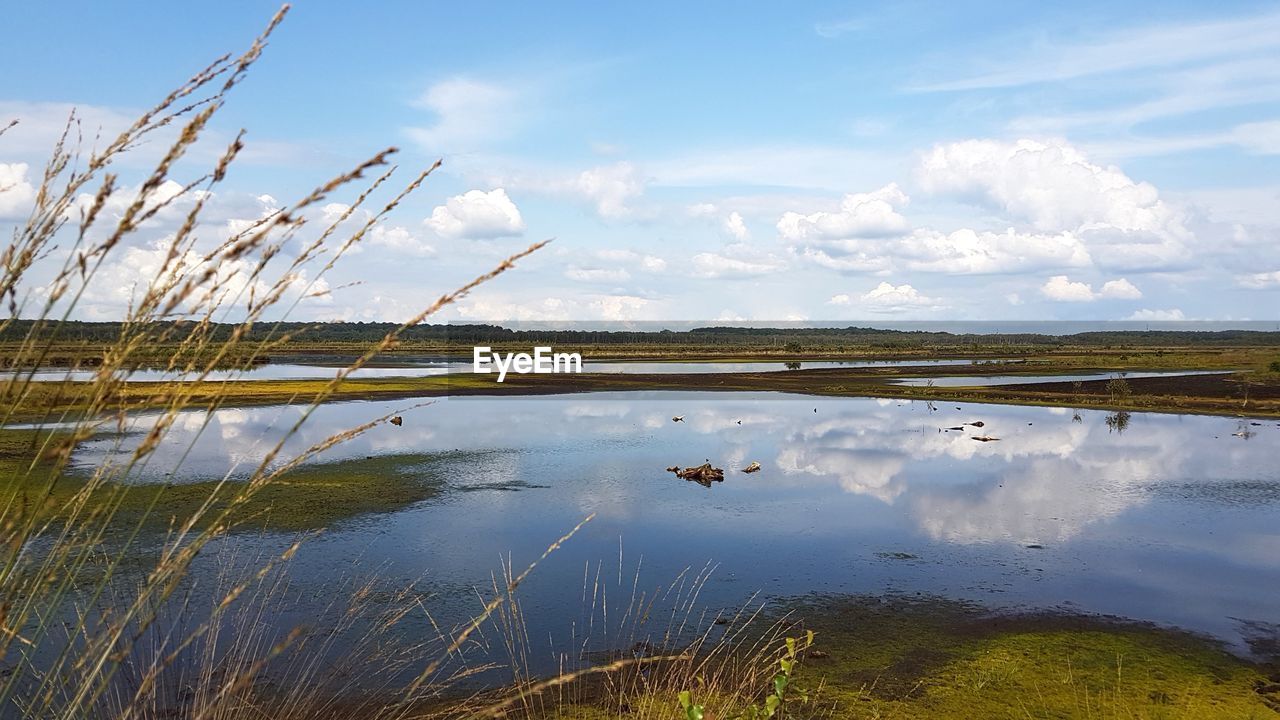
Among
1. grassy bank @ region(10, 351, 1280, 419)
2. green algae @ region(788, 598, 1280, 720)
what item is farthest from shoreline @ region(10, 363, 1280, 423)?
green algae @ region(788, 598, 1280, 720)

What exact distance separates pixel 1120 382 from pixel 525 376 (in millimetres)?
48128

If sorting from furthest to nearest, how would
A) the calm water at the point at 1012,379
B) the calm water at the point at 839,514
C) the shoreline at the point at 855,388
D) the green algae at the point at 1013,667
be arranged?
the calm water at the point at 1012,379 < the shoreline at the point at 855,388 < the calm water at the point at 839,514 < the green algae at the point at 1013,667

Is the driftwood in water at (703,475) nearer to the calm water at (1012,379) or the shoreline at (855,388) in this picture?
the shoreline at (855,388)

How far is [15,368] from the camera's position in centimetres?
239

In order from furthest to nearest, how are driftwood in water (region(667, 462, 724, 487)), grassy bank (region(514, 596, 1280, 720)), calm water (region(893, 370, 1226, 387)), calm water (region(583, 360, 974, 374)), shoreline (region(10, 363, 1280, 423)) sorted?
calm water (region(583, 360, 974, 374)) → calm water (region(893, 370, 1226, 387)) → shoreline (region(10, 363, 1280, 423)) → driftwood in water (region(667, 462, 724, 487)) → grassy bank (region(514, 596, 1280, 720))

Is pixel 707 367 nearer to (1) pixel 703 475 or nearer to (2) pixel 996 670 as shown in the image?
(1) pixel 703 475

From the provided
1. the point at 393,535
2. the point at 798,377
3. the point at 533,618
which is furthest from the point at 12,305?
the point at 798,377

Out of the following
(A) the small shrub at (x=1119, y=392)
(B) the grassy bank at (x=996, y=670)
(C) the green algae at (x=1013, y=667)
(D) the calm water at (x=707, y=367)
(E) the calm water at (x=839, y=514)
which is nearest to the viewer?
(B) the grassy bank at (x=996, y=670)

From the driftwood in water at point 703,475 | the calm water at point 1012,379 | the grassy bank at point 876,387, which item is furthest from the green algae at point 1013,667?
the calm water at point 1012,379

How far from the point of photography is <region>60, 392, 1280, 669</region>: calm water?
1382cm

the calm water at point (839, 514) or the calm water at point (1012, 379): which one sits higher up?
the calm water at point (1012, 379)

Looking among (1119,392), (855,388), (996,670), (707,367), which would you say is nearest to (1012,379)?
(1119,392)

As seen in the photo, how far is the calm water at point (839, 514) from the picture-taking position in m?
13.8

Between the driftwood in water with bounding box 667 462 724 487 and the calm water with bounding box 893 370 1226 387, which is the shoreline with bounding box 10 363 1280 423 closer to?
the calm water with bounding box 893 370 1226 387
